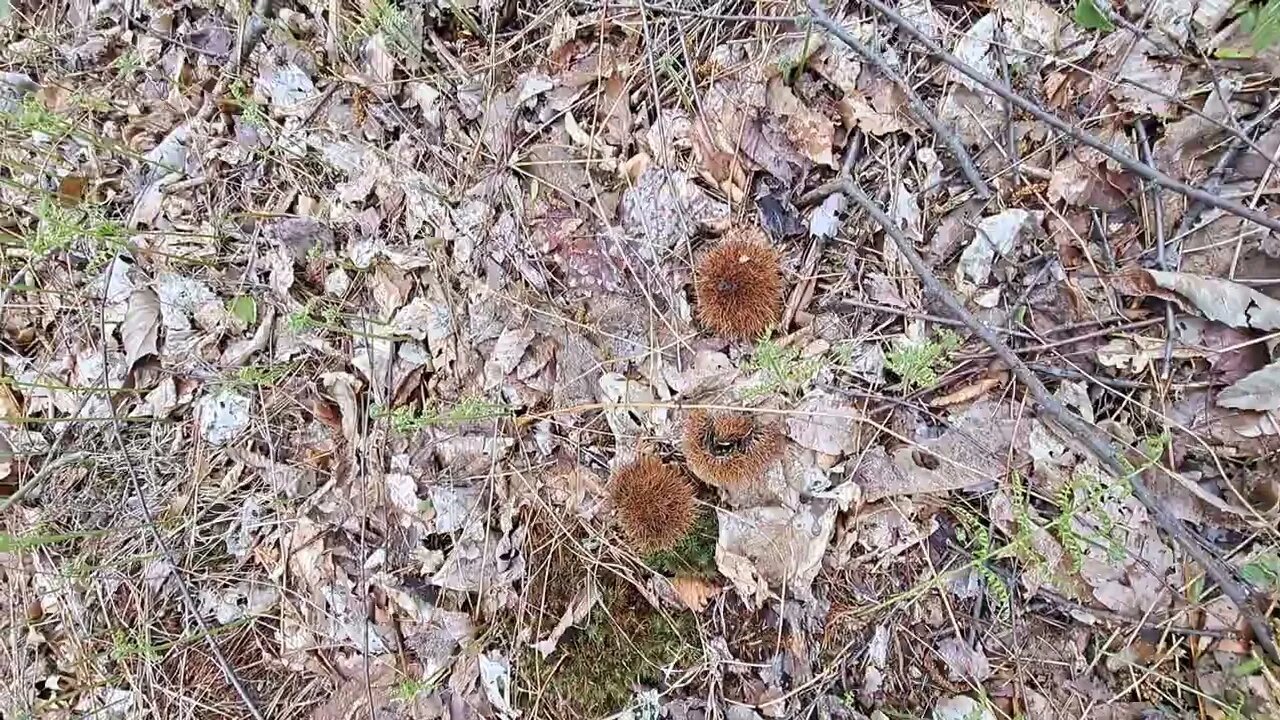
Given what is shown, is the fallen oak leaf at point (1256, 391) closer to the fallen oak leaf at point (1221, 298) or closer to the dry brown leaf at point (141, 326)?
the fallen oak leaf at point (1221, 298)

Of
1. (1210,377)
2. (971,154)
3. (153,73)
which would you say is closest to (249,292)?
(153,73)

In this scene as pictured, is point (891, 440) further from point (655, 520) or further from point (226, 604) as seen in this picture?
point (226, 604)

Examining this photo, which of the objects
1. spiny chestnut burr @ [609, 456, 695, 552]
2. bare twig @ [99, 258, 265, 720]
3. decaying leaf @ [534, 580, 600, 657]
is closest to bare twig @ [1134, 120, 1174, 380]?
spiny chestnut burr @ [609, 456, 695, 552]

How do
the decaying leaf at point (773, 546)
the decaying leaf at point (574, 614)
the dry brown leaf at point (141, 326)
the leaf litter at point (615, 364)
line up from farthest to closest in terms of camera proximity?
the dry brown leaf at point (141, 326) → the decaying leaf at point (574, 614) → the decaying leaf at point (773, 546) → the leaf litter at point (615, 364)

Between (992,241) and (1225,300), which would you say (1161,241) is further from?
(992,241)

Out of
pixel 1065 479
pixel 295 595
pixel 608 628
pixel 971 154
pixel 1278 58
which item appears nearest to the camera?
pixel 1278 58

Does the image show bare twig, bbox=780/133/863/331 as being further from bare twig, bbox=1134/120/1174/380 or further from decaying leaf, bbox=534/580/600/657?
decaying leaf, bbox=534/580/600/657

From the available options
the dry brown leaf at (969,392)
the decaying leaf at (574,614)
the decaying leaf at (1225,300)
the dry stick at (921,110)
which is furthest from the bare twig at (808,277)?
the decaying leaf at (574,614)
